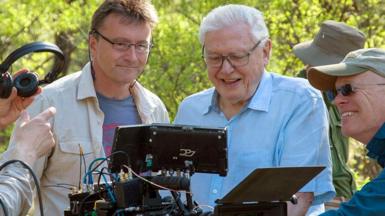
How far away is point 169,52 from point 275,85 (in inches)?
205

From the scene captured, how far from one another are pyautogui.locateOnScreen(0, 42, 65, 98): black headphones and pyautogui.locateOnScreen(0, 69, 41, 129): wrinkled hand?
0.03m

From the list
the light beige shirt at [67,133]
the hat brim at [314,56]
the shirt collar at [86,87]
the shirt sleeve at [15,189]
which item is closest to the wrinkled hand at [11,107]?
the shirt sleeve at [15,189]

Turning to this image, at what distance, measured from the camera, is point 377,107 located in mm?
3676

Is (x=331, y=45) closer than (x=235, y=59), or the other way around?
(x=235, y=59)

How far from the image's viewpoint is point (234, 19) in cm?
432

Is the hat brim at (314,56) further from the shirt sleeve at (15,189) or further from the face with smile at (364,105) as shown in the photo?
the shirt sleeve at (15,189)

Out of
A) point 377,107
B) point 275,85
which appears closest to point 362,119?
point 377,107

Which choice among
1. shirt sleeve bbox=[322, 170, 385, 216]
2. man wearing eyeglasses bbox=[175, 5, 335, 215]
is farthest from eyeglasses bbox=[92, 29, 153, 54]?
shirt sleeve bbox=[322, 170, 385, 216]

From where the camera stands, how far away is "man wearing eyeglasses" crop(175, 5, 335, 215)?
416 cm

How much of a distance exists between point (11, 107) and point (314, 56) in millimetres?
3418

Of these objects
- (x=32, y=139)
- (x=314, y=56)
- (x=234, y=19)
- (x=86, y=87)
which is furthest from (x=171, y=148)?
(x=314, y=56)

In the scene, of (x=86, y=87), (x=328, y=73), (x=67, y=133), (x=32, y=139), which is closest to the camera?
(x=32, y=139)

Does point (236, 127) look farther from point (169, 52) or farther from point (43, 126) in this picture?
point (169, 52)

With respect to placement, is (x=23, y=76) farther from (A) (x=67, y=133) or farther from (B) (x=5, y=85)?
(A) (x=67, y=133)
